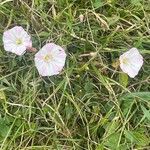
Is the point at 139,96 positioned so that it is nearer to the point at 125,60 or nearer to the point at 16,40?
the point at 125,60

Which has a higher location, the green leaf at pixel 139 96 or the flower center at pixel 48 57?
the flower center at pixel 48 57

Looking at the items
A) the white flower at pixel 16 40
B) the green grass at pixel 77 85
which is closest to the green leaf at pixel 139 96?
the green grass at pixel 77 85

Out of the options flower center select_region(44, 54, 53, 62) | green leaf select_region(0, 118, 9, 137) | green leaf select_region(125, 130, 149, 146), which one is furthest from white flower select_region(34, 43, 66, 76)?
green leaf select_region(125, 130, 149, 146)

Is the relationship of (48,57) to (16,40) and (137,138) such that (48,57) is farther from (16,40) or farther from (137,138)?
(137,138)

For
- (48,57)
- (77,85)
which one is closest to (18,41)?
(48,57)

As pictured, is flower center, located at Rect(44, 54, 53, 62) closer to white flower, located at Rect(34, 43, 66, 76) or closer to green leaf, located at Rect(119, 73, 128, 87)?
white flower, located at Rect(34, 43, 66, 76)

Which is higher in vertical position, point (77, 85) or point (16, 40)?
point (16, 40)

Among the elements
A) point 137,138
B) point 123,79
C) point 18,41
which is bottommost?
point 137,138

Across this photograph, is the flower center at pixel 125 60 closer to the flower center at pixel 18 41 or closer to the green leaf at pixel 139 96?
the green leaf at pixel 139 96
